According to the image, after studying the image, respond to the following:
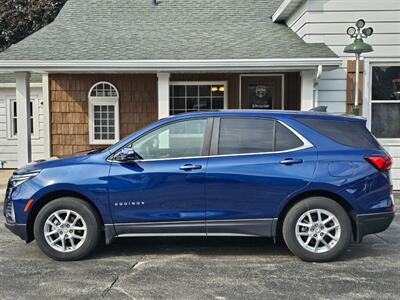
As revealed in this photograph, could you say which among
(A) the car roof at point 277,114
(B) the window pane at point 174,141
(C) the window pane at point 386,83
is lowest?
(B) the window pane at point 174,141

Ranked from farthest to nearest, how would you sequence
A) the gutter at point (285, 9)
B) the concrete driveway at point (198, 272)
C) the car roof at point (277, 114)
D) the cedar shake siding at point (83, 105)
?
the cedar shake siding at point (83, 105) → the gutter at point (285, 9) → the car roof at point (277, 114) → the concrete driveway at point (198, 272)

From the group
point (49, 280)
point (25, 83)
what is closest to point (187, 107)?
point (25, 83)

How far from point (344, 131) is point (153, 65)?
15.6ft

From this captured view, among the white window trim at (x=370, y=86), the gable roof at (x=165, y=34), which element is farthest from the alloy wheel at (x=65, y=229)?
the white window trim at (x=370, y=86)

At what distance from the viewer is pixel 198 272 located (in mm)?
5320

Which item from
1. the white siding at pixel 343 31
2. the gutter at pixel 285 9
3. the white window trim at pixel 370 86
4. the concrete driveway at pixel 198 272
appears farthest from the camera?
the gutter at pixel 285 9

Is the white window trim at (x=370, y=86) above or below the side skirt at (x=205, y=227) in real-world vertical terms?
above

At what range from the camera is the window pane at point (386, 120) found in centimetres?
1032

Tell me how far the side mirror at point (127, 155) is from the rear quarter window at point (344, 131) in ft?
6.32

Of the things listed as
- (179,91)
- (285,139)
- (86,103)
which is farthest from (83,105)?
(285,139)

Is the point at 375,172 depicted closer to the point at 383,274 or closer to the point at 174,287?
the point at 383,274

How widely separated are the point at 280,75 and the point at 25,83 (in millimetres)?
5935

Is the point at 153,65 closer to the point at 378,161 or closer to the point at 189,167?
the point at 189,167

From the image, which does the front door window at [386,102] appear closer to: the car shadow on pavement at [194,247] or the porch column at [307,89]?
the porch column at [307,89]
